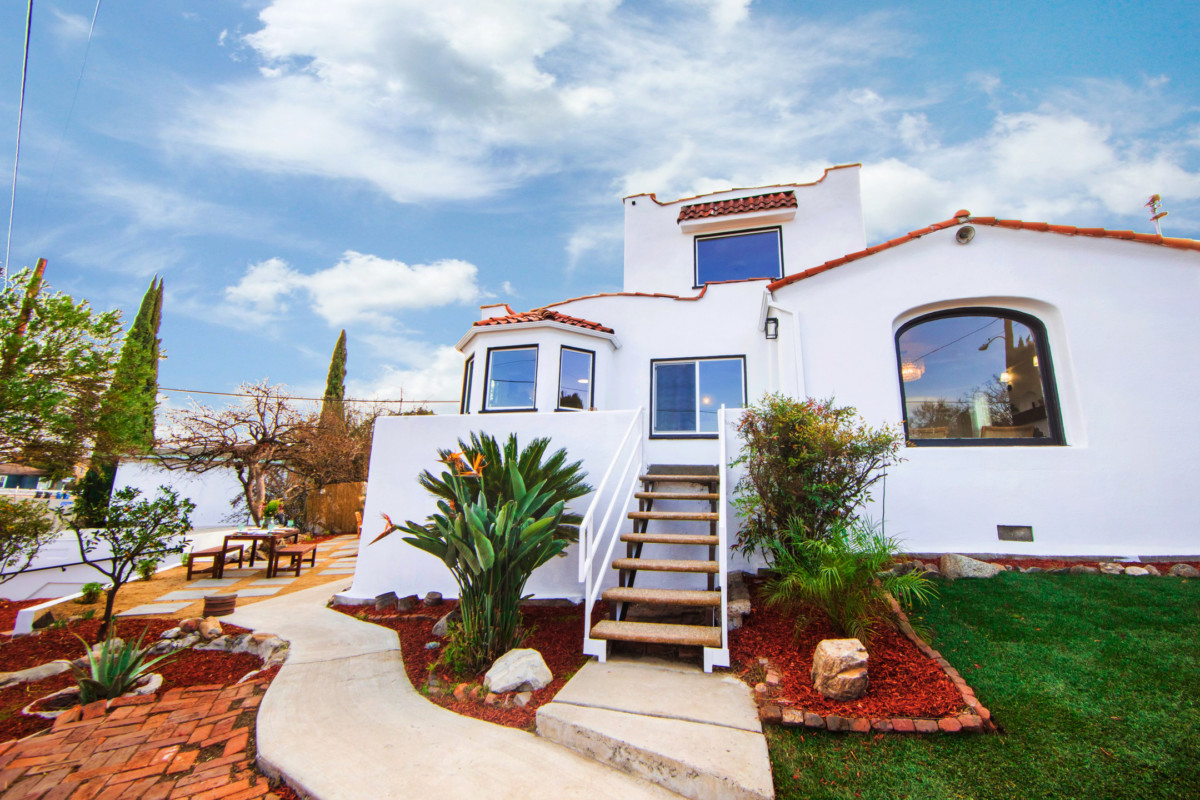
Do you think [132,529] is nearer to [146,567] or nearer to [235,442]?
[146,567]

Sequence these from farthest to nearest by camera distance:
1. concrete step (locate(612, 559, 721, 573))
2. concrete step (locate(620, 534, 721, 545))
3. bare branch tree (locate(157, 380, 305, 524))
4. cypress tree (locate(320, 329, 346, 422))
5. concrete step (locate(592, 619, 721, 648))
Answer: cypress tree (locate(320, 329, 346, 422)), bare branch tree (locate(157, 380, 305, 524)), concrete step (locate(620, 534, 721, 545)), concrete step (locate(612, 559, 721, 573)), concrete step (locate(592, 619, 721, 648))

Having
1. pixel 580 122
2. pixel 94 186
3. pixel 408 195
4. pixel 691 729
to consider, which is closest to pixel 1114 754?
pixel 691 729

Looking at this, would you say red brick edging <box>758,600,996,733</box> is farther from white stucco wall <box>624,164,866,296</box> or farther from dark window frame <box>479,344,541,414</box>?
white stucco wall <box>624,164,866,296</box>

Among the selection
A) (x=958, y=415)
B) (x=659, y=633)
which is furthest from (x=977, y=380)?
(x=659, y=633)

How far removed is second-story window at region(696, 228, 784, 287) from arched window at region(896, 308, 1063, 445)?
421 cm

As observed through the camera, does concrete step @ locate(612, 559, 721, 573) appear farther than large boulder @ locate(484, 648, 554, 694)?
Yes

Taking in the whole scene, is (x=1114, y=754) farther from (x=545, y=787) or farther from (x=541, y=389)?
(x=541, y=389)

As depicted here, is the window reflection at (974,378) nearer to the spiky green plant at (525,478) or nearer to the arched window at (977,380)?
the arched window at (977,380)

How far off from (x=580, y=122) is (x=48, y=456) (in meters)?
12.0

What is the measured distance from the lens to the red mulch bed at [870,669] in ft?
10.2

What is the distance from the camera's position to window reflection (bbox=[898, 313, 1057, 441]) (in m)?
6.69

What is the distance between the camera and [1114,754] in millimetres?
2605

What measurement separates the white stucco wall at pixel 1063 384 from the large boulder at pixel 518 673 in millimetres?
4945

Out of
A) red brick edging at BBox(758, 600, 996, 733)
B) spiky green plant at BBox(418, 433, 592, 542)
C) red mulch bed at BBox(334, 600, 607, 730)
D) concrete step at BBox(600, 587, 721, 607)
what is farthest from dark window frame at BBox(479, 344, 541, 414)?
red brick edging at BBox(758, 600, 996, 733)
